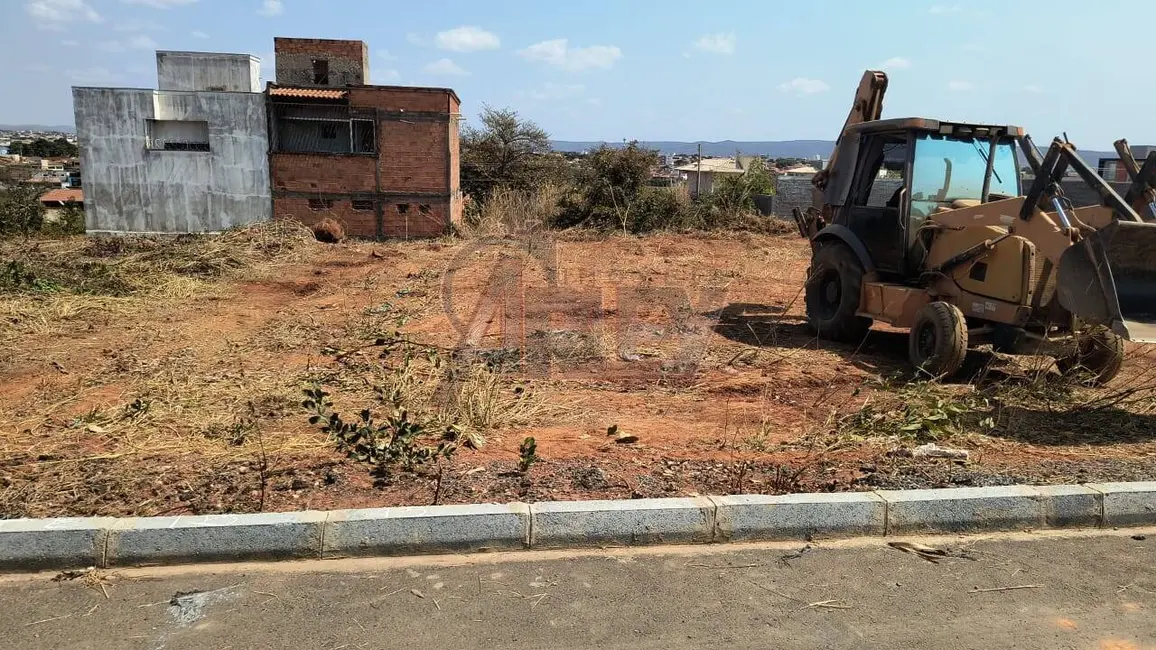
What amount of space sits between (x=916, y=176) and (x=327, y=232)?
1696cm

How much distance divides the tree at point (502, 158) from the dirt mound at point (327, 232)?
925 centimetres

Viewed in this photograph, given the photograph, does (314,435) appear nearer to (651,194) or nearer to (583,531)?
(583,531)

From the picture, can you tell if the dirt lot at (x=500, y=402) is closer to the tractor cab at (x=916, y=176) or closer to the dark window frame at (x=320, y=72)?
the tractor cab at (x=916, y=176)

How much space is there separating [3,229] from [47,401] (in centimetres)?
1906

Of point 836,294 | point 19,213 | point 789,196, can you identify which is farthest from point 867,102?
point 19,213

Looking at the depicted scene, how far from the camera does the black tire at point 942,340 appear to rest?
273 inches

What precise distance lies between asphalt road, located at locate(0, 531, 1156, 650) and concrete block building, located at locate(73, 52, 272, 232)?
20.5m

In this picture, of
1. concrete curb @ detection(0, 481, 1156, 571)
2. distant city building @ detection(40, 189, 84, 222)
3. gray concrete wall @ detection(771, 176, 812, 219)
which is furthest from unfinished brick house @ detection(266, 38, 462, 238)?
concrete curb @ detection(0, 481, 1156, 571)

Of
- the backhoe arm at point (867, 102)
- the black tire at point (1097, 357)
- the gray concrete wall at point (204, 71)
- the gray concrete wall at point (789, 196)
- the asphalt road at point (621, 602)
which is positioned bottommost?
the asphalt road at point (621, 602)

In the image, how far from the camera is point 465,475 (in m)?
4.54

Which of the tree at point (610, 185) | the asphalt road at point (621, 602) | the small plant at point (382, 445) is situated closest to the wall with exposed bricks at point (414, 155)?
the tree at point (610, 185)

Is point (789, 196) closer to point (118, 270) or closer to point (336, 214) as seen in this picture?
point (336, 214)

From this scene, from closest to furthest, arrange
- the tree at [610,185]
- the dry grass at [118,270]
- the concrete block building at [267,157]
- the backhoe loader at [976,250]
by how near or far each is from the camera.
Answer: the backhoe loader at [976,250] < the dry grass at [118,270] < the concrete block building at [267,157] < the tree at [610,185]

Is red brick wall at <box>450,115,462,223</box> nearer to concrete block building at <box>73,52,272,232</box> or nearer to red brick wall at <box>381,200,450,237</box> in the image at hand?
red brick wall at <box>381,200,450,237</box>
